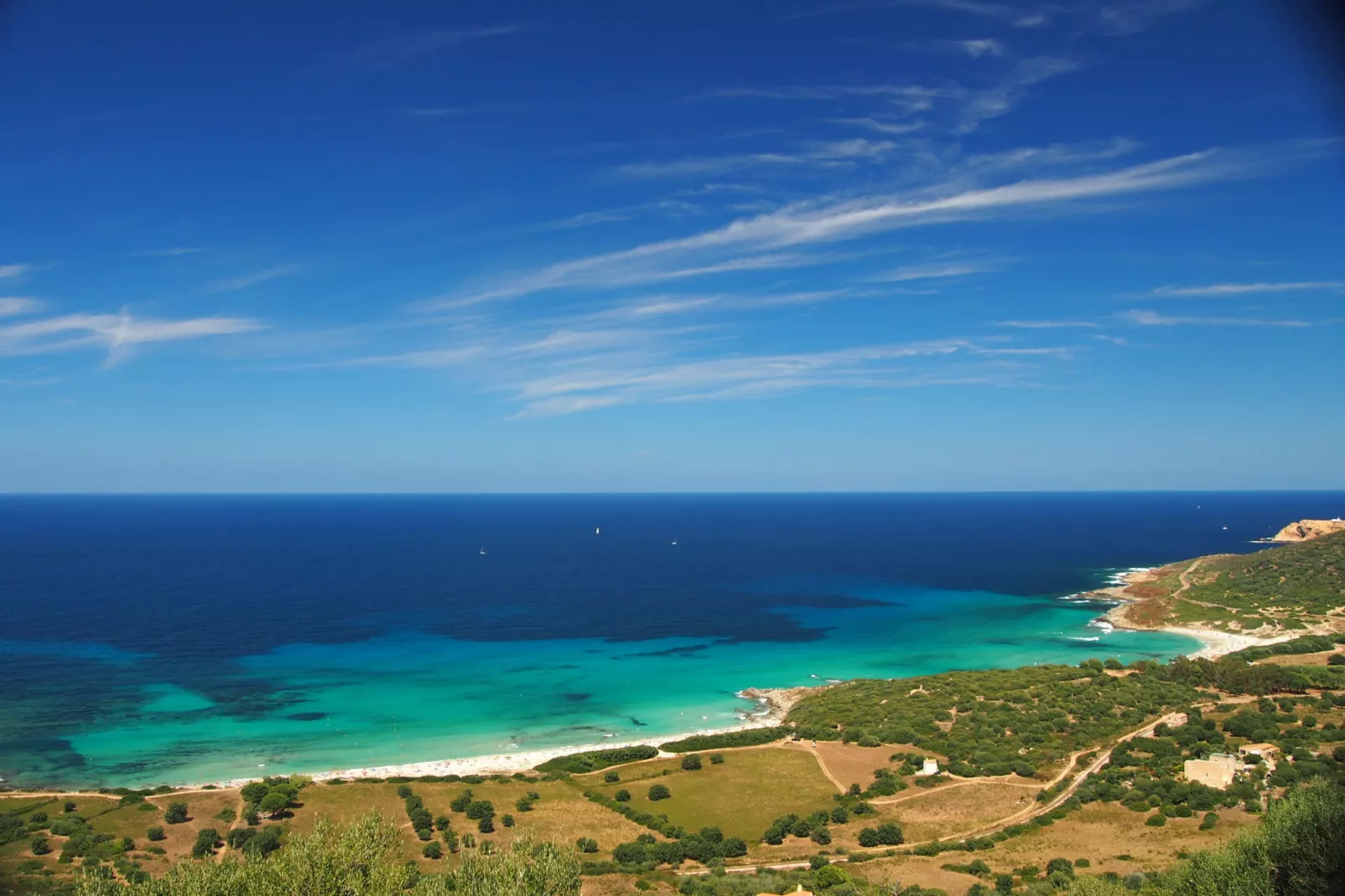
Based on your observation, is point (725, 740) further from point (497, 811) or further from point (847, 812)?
point (497, 811)

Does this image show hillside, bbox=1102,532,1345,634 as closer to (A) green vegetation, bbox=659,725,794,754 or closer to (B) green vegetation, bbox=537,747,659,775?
(A) green vegetation, bbox=659,725,794,754

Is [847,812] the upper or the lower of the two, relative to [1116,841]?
lower

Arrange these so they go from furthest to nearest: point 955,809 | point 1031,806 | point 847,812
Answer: point 955,809 < point 847,812 < point 1031,806

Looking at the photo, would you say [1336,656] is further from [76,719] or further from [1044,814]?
[76,719]

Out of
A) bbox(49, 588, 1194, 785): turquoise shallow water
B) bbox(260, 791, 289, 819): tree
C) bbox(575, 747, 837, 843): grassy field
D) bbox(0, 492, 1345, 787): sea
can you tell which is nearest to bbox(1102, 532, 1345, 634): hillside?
bbox(0, 492, 1345, 787): sea

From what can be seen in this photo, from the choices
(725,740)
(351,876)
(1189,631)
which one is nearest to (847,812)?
(725,740)

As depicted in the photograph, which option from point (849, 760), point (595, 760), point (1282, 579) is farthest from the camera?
point (1282, 579)

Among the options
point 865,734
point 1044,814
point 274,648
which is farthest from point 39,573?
point 1044,814
